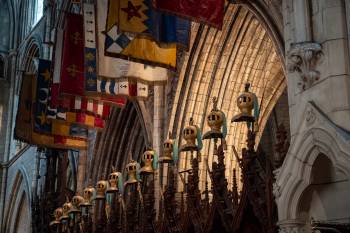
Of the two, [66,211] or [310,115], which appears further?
[66,211]

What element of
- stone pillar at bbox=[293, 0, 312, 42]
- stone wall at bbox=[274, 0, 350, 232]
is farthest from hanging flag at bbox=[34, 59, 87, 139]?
stone wall at bbox=[274, 0, 350, 232]

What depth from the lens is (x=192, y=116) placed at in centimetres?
1712

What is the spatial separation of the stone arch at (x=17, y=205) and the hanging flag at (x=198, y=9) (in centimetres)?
1999

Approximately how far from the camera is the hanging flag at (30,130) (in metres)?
21.0

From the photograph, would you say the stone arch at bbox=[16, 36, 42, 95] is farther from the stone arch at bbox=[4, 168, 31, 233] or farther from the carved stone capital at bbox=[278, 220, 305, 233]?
the carved stone capital at bbox=[278, 220, 305, 233]

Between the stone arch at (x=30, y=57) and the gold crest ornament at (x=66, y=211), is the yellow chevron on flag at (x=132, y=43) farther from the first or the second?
the stone arch at (x=30, y=57)

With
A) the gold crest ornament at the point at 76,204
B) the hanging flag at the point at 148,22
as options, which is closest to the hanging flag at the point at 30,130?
the gold crest ornament at the point at 76,204

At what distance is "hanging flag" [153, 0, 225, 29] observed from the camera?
11672 mm

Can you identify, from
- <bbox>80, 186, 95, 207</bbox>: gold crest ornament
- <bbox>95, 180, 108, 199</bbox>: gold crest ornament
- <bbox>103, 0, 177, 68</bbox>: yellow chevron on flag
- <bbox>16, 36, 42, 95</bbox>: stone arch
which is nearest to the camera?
<bbox>103, 0, 177, 68</bbox>: yellow chevron on flag

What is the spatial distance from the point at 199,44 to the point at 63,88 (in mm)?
3518

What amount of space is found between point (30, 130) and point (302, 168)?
1499 centimetres

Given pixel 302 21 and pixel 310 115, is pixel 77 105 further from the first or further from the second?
pixel 310 115

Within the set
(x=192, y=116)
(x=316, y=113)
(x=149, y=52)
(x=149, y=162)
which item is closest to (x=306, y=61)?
(x=316, y=113)

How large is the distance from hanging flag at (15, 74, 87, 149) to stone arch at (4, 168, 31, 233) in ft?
25.8
